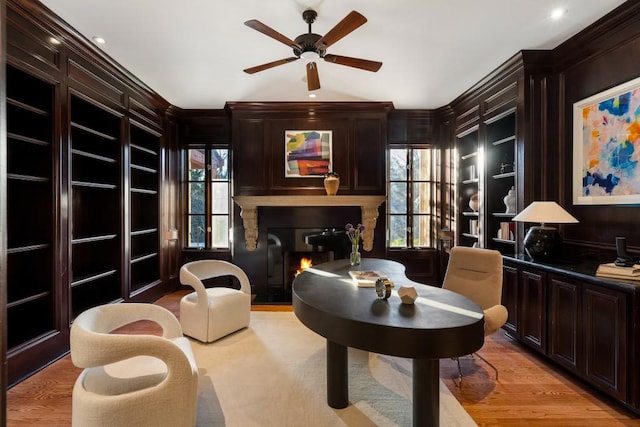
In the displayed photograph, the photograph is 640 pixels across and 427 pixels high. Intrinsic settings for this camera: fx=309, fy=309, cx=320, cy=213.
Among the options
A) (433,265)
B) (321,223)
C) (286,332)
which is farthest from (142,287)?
(433,265)

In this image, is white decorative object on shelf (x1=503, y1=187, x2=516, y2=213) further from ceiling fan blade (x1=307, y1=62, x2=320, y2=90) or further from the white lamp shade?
ceiling fan blade (x1=307, y1=62, x2=320, y2=90)

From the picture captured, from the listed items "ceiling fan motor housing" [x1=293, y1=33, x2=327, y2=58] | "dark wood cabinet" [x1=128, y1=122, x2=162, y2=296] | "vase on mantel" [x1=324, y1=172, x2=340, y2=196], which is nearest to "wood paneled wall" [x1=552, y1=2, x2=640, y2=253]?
"ceiling fan motor housing" [x1=293, y1=33, x2=327, y2=58]

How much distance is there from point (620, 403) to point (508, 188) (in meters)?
2.39

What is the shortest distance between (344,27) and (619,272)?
2.47 meters

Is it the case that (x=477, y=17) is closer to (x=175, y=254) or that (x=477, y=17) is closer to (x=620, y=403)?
(x=620, y=403)

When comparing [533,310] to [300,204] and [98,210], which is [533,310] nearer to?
[300,204]

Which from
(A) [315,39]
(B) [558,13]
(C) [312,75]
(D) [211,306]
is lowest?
(D) [211,306]

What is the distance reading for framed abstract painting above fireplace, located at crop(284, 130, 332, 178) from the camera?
459 centimetres

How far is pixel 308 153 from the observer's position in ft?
15.0

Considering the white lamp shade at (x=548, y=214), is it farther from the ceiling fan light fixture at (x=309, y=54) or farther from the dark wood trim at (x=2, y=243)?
the dark wood trim at (x=2, y=243)

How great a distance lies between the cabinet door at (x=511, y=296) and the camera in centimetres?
292

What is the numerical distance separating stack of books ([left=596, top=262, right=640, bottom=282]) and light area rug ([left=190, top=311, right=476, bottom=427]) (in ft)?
4.32

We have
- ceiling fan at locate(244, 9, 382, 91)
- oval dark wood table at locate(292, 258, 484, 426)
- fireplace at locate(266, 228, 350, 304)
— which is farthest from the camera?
fireplace at locate(266, 228, 350, 304)

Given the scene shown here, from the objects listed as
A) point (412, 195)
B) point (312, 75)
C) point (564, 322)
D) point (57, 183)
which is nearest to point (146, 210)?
point (57, 183)
